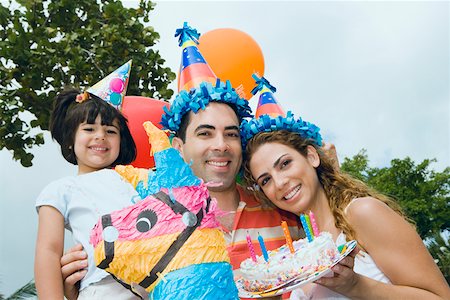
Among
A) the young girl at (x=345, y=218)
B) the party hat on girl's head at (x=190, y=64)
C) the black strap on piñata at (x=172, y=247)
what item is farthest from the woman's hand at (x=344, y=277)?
the party hat on girl's head at (x=190, y=64)

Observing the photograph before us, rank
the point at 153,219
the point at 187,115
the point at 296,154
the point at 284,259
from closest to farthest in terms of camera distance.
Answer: the point at 153,219 → the point at 284,259 → the point at 296,154 → the point at 187,115

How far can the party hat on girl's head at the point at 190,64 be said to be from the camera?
314 centimetres

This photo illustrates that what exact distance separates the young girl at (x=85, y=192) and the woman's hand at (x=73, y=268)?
0.03m

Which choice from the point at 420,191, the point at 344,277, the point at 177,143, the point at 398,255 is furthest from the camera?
the point at 420,191

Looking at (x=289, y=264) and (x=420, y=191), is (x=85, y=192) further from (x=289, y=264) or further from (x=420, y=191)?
(x=420, y=191)

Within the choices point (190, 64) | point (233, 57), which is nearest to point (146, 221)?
point (190, 64)

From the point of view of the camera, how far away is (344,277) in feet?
6.70

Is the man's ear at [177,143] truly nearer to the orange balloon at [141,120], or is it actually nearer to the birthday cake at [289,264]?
the orange balloon at [141,120]

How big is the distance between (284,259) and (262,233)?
2.48 ft

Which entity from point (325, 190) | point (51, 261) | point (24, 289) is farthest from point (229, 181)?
point (24, 289)

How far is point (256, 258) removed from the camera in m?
2.34

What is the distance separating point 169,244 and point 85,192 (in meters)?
0.84

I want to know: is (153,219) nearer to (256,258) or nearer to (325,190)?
(256,258)

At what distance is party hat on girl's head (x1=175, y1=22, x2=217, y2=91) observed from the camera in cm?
314
